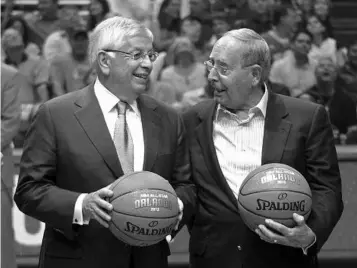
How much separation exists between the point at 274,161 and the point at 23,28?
7.69 meters

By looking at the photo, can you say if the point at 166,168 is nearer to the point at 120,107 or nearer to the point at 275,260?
the point at 120,107

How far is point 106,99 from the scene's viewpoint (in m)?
5.10

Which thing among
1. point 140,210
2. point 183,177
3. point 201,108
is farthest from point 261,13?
point 140,210

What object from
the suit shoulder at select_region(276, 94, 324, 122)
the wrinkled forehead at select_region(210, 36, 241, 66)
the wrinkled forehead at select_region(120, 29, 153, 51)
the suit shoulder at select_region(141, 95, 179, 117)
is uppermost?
the wrinkled forehead at select_region(120, 29, 153, 51)

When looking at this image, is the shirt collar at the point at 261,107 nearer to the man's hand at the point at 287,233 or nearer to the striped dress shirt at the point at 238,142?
the striped dress shirt at the point at 238,142

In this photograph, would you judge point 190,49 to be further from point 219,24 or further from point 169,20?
point 169,20

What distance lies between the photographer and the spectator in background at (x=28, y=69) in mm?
10570

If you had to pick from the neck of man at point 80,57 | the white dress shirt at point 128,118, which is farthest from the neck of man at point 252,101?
the neck of man at point 80,57

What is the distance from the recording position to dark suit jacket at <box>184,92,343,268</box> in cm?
521

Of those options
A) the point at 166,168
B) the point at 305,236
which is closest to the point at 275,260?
the point at 305,236

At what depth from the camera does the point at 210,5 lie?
13102 millimetres

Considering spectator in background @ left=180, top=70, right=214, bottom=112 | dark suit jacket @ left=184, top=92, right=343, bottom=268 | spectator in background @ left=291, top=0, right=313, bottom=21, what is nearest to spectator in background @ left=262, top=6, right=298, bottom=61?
spectator in background @ left=291, top=0, right=313, bottom=21

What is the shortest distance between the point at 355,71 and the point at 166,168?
6.29 meters

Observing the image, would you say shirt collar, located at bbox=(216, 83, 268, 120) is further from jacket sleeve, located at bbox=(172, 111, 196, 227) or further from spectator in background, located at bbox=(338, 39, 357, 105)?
spectator in background, located at bbox=(338, 39, 357, 105)
